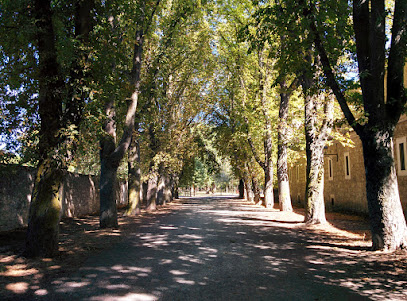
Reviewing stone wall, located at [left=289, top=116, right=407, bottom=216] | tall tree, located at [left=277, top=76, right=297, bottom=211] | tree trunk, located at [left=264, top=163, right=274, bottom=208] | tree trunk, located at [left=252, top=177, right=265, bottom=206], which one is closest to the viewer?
stone wall, located at [left=289, top=116, right=407, bottom=216]

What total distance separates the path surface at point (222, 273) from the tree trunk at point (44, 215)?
1.07m

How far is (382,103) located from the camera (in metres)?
8.72

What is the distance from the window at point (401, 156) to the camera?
1639cm

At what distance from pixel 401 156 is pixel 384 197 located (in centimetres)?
949

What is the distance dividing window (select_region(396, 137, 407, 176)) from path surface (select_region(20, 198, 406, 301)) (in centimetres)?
827

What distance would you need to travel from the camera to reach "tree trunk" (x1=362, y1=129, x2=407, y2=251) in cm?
841

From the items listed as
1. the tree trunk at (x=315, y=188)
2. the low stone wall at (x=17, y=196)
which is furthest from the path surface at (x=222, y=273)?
the tree trunk at (x=315, y=188)

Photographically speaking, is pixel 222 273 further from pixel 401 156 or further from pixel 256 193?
pixel 256 193

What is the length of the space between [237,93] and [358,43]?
1901cm

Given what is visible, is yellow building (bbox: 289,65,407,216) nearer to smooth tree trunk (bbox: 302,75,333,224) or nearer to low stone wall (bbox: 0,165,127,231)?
smooth tree trunk (bbox: 302,75,333,224)

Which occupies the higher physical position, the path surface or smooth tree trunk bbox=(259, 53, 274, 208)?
smooth tree trunk bbox=(259, 53, 274, 208)

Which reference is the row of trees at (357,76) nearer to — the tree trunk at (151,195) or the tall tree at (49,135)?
the tall tree at (49,135)

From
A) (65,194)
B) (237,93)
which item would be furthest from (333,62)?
(237,93)

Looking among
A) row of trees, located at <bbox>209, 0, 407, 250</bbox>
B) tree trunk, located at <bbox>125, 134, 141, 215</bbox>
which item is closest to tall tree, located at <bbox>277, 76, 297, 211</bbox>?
row of trees, located at <bbox>209, 0, 407, 250</bbox>
